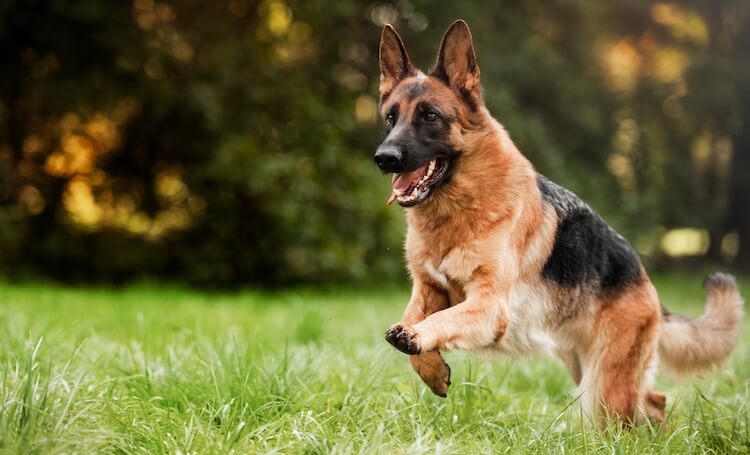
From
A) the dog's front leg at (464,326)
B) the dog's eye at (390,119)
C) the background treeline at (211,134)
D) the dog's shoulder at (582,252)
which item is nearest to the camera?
the dog's front leg at (464,326)

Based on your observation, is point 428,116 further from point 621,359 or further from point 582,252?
point 621,359

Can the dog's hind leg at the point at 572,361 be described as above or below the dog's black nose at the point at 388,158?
below

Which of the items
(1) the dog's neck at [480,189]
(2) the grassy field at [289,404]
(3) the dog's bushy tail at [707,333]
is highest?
(1) the dog's neck at [480,189]

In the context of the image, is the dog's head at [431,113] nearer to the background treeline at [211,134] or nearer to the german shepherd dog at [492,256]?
the german shepherd dog at [492,256]

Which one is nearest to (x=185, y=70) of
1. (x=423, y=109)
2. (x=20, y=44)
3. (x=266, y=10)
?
(x=266, y=10)

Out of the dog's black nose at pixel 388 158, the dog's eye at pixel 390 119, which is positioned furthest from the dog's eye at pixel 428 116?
the dog's black nose at pixel 388 158

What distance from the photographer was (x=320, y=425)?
3.19m

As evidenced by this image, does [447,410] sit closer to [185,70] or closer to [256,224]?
[256,224]

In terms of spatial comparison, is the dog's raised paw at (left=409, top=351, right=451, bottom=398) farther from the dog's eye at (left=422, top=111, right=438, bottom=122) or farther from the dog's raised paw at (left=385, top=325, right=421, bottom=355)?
the dog's eye at (left=422, top=111, right=438, bottom=122)

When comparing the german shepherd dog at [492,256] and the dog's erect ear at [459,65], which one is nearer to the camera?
the german shepherd dog at [492,256]

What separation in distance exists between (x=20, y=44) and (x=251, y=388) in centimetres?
1033

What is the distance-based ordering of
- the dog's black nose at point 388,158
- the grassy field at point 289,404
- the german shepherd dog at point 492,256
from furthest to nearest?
the german shepherd dog at point 492,256, the dog's black nose at point 388,158, the grassy field at point 289,404

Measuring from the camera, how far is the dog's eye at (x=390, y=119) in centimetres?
374

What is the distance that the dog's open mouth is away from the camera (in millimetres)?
3528
